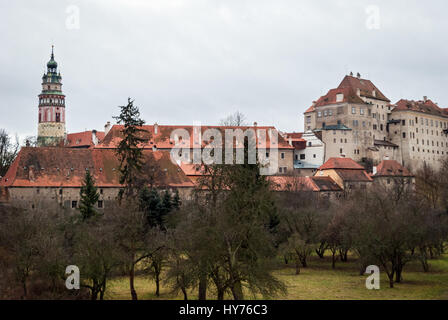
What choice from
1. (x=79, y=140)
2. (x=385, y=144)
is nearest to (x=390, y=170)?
(x=385, y=144)

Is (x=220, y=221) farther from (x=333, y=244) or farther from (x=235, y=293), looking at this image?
(x=333, y=244)

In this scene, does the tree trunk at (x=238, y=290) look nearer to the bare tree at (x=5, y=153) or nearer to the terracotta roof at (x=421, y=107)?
the bare tree at (x=5, y=153)

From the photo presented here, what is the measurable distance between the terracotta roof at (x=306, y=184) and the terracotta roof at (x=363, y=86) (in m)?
32.2

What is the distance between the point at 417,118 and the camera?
117375mm

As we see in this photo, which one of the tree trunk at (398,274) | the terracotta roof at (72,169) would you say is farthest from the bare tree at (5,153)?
the tree trunk at (398,274)

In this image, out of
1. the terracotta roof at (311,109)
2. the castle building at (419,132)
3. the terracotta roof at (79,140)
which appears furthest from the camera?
the terracotta roof at (79,140)

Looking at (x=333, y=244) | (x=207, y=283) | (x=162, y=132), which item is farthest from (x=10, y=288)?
(x=162, y=132)

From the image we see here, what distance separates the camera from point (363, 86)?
114 meters

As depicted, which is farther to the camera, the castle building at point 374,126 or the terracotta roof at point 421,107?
the terracotta roof at point 421,107

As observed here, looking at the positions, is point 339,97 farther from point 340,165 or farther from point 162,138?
point 162,138

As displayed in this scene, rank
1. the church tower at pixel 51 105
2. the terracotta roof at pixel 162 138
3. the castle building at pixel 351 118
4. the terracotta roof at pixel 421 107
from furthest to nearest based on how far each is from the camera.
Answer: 1. the church tower at pixel 51 105
2. the terracotta roof at pixel 421 107
3. the castle building at pixel 351 118
4. the terracotta roof at pixel 162 138

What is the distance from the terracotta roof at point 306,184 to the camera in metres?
74.3

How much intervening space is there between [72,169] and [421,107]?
78.3 m

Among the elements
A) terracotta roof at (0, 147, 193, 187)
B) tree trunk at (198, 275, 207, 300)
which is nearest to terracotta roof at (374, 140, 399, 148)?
terracotta roof at (0, 147, 193, 187)
